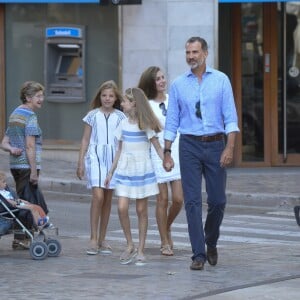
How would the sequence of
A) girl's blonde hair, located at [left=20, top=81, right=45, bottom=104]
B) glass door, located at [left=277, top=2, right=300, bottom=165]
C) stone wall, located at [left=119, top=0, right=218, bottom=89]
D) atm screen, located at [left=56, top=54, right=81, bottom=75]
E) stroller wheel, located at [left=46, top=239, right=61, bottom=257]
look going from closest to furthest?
stroller wheel, located at [left=46, top=239, right=61, bottom=257] < girl's blonde hair, located at [left=20, top=81, right=45, bottom=104] < stone wall, located at [left=119, top=0, right=218, bottom=89] < glass door, located at [left=277, top=2, right=300, bottom=165] < atm screen, located at [left=56, top=54, right=81, bottom=75]

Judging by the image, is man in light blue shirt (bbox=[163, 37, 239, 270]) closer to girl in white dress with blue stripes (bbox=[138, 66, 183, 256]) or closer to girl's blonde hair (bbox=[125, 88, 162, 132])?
girl's blonde hair (bbox=[125, 88, 162, 132])

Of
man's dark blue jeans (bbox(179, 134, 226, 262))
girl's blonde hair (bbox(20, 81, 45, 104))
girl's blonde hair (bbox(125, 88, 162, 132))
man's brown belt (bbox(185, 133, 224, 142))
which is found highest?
girl's blonde hair (bbox(20, 81, 45, 104))

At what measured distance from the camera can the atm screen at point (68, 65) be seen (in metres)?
19.5

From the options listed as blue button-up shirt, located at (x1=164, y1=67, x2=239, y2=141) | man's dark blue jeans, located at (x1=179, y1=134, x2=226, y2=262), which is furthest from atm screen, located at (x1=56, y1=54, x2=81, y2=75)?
man's dark blue jeans, located at (x1=179, y1=134, x2=226, y2=262)

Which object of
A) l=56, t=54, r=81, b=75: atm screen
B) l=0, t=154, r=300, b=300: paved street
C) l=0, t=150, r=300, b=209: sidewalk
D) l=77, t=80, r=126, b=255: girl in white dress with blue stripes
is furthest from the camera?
l=56, t=54, r=81, b=75: atm screen

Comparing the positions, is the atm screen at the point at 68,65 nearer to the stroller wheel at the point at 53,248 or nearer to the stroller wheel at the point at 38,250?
the stroller wheel at the point at 53,248

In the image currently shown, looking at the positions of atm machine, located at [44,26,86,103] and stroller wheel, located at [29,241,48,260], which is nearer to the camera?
stroller wheel, located at [29,241,48,260]

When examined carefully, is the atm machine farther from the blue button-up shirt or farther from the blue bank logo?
the blue button-up shirt

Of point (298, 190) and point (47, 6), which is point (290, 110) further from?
point (47, 6)

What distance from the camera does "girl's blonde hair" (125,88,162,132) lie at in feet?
32.8

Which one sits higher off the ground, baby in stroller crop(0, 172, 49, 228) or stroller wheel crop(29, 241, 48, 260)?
baby in stroller crop(0, 172, 49, 228)

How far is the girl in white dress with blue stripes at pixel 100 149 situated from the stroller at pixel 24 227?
0.60m

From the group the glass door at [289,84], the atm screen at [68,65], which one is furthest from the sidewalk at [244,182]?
the atm screen at [68,65]

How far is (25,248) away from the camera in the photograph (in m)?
10.8
